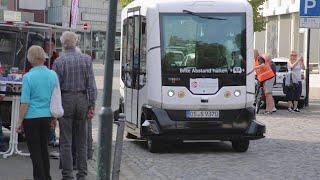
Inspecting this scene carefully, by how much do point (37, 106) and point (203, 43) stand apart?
4596mm

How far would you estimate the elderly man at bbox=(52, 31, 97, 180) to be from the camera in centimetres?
876

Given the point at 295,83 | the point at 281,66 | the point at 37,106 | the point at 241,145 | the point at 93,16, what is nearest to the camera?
the point at 37,106

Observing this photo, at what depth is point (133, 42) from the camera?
13.1 m

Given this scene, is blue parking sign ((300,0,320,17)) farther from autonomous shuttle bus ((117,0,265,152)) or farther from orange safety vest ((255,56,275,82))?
autonomous shuttle bus ((117,0,265,152))

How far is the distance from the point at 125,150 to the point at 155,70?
1.65 m

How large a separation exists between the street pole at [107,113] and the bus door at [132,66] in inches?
200

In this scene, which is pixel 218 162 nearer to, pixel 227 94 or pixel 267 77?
pixel 227 94

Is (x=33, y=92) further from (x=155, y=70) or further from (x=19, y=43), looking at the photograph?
(x=19, y=43)

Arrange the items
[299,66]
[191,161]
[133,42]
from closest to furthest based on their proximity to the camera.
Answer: [191,161]
[133,42]
[299,66]

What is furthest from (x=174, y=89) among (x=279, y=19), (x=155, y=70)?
(x=279, y=19)

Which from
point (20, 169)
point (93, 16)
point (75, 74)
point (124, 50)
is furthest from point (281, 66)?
point (93, 16)

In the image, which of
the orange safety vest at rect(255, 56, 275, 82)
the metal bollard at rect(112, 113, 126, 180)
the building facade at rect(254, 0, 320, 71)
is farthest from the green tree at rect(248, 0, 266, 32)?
the metal bollard at rect(112, 113, 126, 180)

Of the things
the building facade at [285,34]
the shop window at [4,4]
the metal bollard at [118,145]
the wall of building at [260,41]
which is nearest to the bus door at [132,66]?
the metal bollard at [118,145]

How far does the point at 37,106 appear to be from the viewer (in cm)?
821
